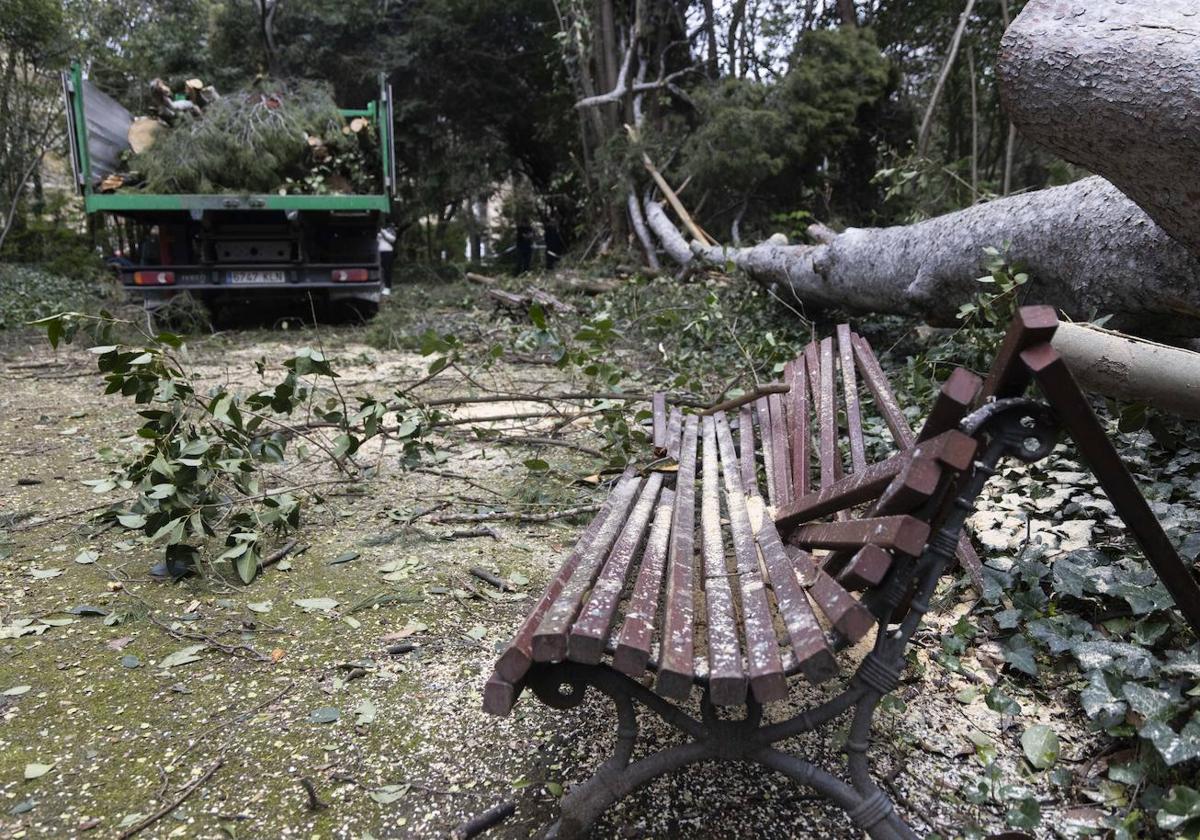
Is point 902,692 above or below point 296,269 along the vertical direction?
below

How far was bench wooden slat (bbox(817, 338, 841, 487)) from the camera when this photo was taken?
2215mm

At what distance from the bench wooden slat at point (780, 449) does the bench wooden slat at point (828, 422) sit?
11cm

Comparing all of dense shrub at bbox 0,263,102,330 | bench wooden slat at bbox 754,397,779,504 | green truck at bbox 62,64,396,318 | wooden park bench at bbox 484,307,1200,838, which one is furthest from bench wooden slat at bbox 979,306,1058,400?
dense shrub at bbox 0,263,102,330

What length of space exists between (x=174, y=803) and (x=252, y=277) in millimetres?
Answer: 7079

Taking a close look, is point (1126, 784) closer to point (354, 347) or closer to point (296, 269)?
point (354, 347)

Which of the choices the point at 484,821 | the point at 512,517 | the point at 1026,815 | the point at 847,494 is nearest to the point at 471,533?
the point at 512,517

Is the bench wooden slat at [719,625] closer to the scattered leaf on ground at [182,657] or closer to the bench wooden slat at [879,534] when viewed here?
the bench wooden slat at [879,534]

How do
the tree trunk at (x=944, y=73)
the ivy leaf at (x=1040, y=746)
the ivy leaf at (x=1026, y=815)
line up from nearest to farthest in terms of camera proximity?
the ivy leaf at (x=1026, y=815)
the ivy leaf at (x=1040, y=746)
the tree trunk at (x=944, y=73)

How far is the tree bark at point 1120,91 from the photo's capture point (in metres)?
1.76

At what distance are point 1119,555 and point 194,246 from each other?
8268mm

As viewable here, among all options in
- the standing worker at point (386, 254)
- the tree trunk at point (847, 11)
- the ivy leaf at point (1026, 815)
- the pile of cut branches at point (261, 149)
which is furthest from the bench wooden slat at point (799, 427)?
the tree trunk at point (847, 11)

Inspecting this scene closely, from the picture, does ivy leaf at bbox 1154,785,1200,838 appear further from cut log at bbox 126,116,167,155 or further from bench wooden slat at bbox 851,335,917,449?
cut log at bbox 126,116,167,155

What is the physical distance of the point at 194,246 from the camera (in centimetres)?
795

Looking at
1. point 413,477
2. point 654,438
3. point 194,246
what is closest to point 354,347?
point 194,246
